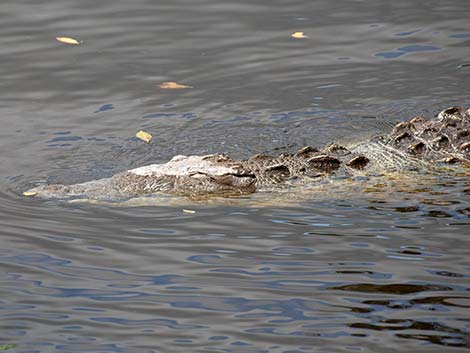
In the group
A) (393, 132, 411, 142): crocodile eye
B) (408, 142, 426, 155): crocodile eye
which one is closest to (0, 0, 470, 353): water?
(408, 142, 426, 155): crocodile eye

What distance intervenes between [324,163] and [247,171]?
671 millimetres

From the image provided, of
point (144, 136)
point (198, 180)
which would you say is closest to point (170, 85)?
point (144, 136)

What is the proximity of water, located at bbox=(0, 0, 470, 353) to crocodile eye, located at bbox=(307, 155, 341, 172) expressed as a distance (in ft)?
0.90

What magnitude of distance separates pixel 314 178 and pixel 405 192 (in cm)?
77

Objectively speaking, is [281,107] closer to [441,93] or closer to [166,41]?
[441,93]

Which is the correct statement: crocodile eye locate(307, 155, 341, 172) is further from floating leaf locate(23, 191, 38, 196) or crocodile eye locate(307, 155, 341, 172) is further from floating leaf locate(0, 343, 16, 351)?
floating leaf locate(0, 343, 16, 351)

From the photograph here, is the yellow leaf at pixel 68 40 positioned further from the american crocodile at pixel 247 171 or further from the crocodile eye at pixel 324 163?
the crocodile eye at pixel 324 163

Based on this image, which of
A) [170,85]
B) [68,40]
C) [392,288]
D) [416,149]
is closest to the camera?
[392,288]

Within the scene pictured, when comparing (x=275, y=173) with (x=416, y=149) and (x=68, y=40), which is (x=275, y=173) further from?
(x=68, y=40)

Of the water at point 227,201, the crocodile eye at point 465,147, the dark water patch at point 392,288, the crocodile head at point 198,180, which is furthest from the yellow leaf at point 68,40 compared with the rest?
the dark water patch at point 392,288

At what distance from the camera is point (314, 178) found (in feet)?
26.3

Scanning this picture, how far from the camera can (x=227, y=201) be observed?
785 cm

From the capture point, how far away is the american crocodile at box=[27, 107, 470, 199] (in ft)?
26.1

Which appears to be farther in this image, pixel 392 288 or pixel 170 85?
pixel 170 85
